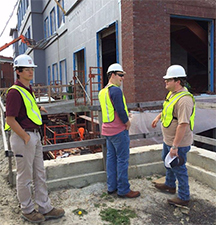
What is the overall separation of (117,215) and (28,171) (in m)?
1.27

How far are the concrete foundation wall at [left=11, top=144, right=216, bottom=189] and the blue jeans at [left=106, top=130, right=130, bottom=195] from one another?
456 mm

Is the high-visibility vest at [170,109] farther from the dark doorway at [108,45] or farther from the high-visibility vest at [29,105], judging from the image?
the dark doorway at [108,45]

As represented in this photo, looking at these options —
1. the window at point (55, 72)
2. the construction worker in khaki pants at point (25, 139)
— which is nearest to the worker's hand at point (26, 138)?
the construction worker in khaki pants at point (25, 139)

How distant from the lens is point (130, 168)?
4.55 m

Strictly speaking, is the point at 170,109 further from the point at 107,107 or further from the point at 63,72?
the point at 63,72

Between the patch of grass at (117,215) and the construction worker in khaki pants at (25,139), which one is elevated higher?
the construction worker in khaki pants at (25,139)

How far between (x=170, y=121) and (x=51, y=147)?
1797 millimetres

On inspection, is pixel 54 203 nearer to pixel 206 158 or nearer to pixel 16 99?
pixel 16 99

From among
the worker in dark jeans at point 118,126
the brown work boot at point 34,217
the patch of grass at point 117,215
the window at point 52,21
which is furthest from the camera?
the window at point 52,21

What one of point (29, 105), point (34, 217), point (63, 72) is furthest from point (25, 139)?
point (63, 72)

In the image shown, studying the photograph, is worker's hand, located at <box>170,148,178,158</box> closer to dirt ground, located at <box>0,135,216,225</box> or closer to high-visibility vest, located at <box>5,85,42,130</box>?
dirt ground, located at <box>0,135,216,225</box>

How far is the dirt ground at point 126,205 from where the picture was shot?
3.28 meters

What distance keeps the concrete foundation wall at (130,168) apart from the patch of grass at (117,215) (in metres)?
0.89

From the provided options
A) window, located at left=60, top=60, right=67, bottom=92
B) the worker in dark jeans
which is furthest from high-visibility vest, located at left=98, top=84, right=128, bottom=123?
window, located at left=60, top=60, right=67, bottom=92
